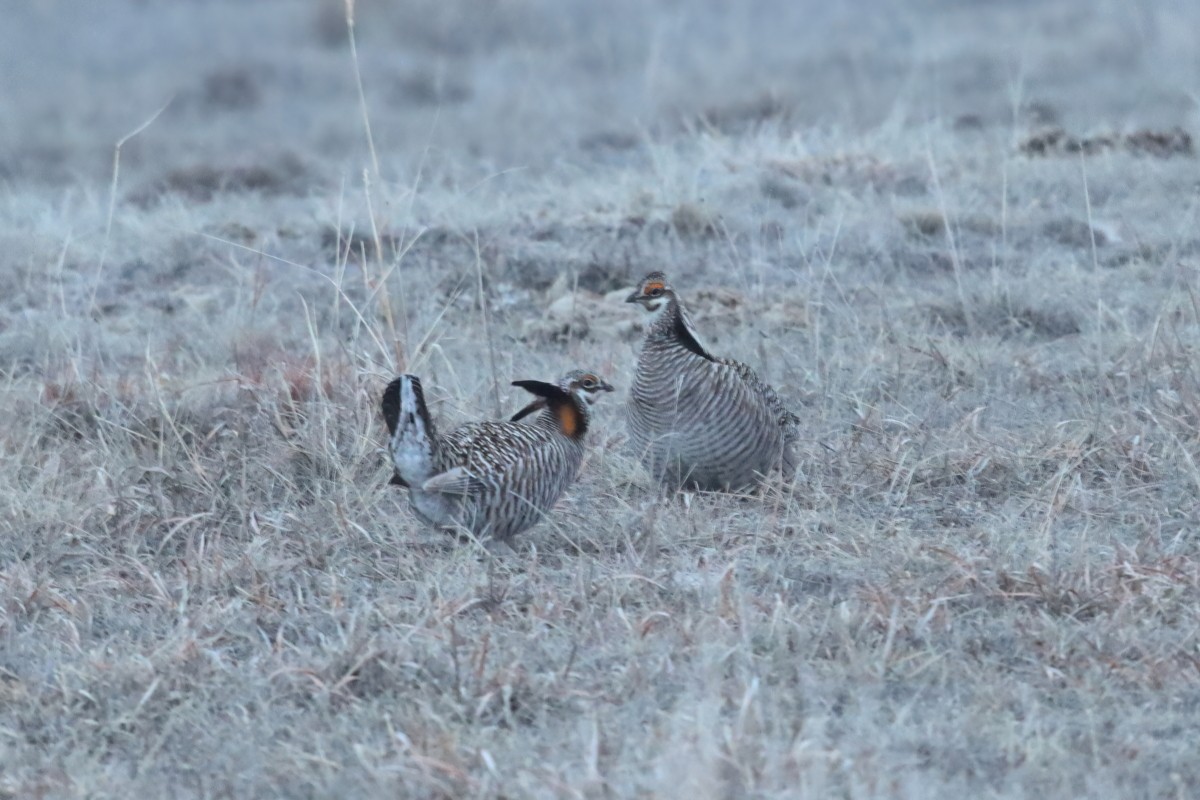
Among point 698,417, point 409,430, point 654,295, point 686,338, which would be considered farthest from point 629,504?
point 409,430

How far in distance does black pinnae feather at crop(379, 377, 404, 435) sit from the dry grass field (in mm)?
391

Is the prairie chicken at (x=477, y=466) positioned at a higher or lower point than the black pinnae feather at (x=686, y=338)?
lower

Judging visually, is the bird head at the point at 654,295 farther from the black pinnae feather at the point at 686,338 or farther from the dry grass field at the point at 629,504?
the dry grass field at the point at 629,504

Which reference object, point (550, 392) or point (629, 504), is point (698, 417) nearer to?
point (629, 504)

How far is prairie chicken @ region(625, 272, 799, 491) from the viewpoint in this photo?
4785mm

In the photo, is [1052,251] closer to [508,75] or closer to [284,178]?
[284,178]

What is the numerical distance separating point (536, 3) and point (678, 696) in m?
26.6

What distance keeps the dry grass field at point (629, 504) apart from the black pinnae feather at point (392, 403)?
1.28 ft

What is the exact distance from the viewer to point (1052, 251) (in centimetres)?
789

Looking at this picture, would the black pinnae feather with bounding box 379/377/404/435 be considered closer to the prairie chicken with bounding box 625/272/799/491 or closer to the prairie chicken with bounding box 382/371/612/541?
the prairie chicken with bounding box 382/371/612/541

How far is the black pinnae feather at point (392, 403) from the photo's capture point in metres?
4.05

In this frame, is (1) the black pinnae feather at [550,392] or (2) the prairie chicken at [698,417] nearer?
(1) the black pinnae feather at [550,392]

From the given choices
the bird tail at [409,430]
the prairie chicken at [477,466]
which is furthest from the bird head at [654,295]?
the bird tail at [409,430]

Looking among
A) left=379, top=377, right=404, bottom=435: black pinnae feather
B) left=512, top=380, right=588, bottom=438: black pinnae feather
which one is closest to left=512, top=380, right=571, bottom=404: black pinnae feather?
left=512, top=380, right=588, bottom=438: black pinnae feather
